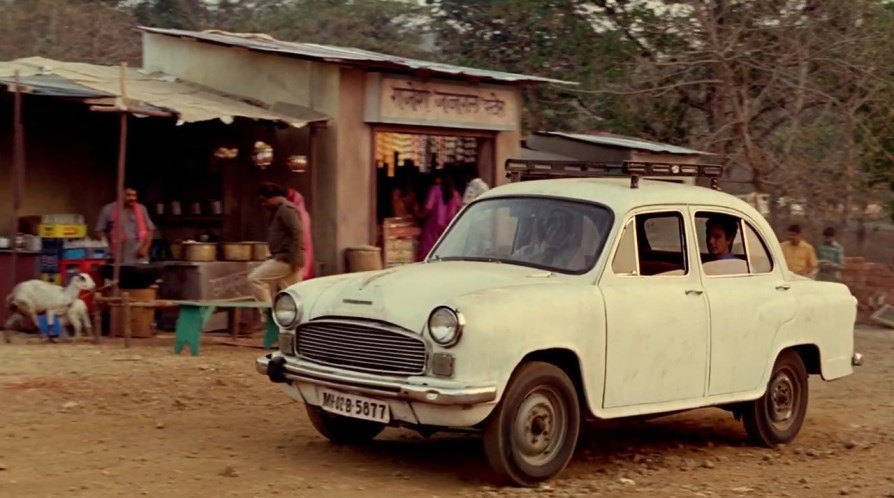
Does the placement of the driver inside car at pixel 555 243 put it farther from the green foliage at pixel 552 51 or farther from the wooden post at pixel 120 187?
the green foliage at pixel 552 51

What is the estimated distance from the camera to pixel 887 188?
23.3 meters

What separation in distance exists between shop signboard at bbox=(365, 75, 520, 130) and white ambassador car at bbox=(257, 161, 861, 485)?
6.30 m

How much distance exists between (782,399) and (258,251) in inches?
301

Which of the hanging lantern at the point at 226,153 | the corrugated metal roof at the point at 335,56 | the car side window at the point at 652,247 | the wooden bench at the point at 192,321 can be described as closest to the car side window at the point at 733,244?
the car side window at the point at 652,247

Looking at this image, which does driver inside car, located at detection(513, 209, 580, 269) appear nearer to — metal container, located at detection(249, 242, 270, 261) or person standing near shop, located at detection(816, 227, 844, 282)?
metal container, located at detection(249, 242, 270, 261)

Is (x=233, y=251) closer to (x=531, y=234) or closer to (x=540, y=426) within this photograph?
(x=531, y=234)

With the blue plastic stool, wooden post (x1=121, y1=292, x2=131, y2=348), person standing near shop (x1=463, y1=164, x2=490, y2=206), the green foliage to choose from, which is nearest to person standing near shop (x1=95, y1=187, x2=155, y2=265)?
the blue plastic stool

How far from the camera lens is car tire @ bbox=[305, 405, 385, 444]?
24.7 ft

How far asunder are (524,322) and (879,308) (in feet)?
42.1

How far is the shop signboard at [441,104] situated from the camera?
48.3 ft

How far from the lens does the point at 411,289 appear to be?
22.1 feet

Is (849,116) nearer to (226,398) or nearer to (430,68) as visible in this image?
(430,68)

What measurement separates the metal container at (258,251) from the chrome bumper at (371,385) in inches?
292

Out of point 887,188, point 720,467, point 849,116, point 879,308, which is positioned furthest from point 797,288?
point 887,188
